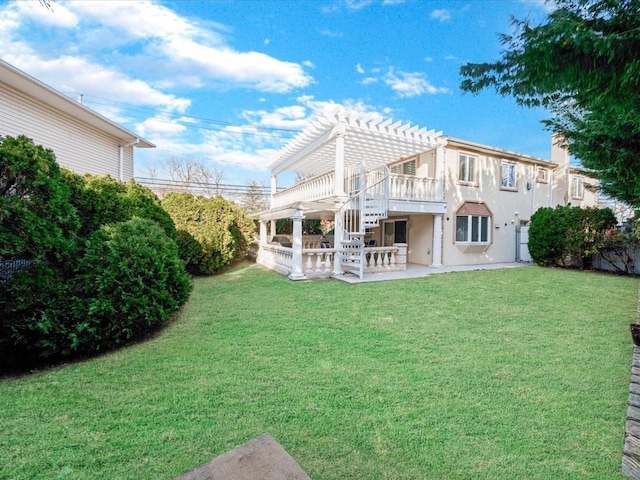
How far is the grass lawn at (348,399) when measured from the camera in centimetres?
203

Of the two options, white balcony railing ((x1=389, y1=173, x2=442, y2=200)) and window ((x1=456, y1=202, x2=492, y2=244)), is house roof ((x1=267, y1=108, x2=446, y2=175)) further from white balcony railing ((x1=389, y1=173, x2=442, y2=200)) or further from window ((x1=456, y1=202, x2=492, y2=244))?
window ((x1=456, y1=202, x2=492, y2=244))

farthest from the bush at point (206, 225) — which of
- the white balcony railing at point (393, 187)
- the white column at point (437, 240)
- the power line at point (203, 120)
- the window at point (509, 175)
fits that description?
the window at point (509, 175)

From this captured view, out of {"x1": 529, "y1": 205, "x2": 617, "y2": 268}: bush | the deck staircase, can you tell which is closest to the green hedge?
the deck staircase

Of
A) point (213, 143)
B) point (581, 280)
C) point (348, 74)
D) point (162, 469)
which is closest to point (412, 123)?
point (348, 74)

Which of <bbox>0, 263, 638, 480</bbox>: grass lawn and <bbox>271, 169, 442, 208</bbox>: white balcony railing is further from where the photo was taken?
<bbox>271, 169, 442, 208</bbox>: white balcony railing

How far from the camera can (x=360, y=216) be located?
884cm

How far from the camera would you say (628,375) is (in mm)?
3160

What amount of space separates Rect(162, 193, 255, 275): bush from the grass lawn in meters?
4.48

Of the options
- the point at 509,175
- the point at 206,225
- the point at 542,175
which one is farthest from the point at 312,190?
the point at 542,175

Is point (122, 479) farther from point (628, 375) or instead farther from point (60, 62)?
point (60, 62)

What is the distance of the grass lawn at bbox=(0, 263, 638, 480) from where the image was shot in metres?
2.03

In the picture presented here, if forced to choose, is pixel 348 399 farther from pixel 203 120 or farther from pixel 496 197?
pixel 203 120

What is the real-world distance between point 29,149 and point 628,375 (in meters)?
6.82

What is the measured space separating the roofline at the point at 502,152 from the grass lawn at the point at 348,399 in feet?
26.6
